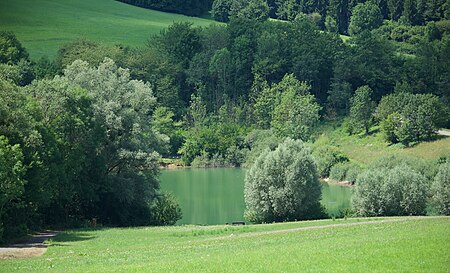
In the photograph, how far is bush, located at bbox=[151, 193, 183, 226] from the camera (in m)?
65.9

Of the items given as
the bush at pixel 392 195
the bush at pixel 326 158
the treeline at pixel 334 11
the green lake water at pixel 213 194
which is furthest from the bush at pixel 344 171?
the treeline at pixel 334 11

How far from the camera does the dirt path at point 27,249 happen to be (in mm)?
37688

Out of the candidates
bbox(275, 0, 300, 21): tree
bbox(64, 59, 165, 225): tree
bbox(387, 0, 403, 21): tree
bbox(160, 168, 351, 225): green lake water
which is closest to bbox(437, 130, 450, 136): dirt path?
bbox(160, 168, 351, 225): green lake water

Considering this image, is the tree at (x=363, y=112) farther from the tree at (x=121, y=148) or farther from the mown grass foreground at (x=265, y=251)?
the mown grass foreground at (x=265, y=251)

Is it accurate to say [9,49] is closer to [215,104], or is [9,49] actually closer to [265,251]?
[215,104]

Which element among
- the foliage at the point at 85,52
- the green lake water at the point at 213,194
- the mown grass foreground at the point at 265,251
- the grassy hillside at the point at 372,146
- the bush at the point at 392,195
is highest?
the foliage at the point at 85,52

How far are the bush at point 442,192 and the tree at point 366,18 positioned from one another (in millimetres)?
116448

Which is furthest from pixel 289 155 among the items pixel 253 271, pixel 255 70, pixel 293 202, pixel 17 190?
pixel 255 70

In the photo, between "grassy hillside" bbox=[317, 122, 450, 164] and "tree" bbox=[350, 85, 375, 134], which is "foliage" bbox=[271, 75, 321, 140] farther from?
"tree" bbox=[350, 85, 375, 134]

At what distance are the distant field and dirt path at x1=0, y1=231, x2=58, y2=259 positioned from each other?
9590cm

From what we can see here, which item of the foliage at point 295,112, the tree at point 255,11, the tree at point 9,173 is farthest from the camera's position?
the tree at point 255,11

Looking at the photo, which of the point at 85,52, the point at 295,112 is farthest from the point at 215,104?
the point at 85,52

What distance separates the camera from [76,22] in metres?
161

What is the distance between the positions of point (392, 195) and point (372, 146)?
5596 cm
